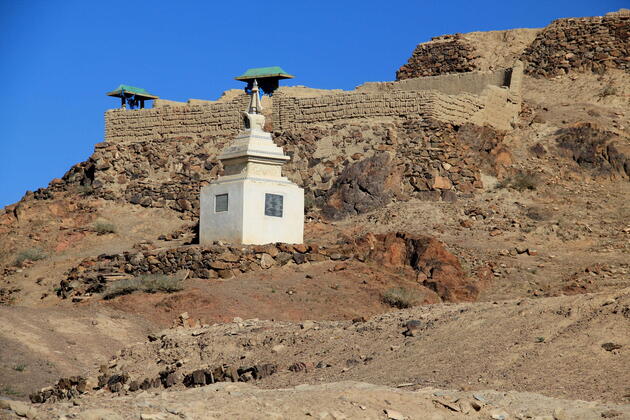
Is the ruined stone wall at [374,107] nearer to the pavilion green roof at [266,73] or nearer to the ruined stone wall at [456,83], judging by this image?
the ruined stone wall at [456,83]

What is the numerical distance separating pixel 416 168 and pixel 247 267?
7.56 m

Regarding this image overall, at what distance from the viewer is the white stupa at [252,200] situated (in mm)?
22047

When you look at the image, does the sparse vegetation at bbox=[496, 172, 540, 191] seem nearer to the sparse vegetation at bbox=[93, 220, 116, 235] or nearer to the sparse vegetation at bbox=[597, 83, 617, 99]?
the sparse vegetation at bbox=[597, 83, 617, 99]

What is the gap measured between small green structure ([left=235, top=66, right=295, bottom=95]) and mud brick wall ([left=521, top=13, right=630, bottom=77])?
28.7 feet

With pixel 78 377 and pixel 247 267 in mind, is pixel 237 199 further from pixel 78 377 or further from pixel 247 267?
pixel 78 377

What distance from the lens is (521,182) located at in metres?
27.6

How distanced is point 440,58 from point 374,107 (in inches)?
353

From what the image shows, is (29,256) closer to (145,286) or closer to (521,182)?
(145,286)

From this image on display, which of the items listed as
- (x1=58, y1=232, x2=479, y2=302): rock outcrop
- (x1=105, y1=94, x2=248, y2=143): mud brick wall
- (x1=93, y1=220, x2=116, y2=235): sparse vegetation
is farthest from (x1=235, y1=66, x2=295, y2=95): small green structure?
A: (x1=58, y1=232, x2=479, y2=302): rock outcrop

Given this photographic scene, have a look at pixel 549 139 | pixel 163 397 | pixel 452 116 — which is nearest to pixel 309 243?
pixel 452 116

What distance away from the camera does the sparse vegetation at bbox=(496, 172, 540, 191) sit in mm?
27453

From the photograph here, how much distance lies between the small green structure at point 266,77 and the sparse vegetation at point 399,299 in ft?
66.6

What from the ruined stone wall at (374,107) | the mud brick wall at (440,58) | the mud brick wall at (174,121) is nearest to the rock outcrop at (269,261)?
the ruined stone wall at (374,107)

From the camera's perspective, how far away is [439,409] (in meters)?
11.1
